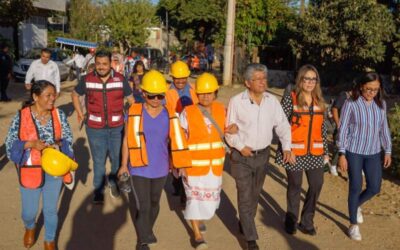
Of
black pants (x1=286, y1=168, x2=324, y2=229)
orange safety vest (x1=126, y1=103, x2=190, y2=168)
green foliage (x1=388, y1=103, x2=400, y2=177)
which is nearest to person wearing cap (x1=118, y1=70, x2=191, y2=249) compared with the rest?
orange safety vest (x1=126, y1=103, x2=190, y2=168)

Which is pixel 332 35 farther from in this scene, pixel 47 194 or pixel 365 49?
pixel 47 194

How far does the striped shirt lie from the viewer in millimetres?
4934

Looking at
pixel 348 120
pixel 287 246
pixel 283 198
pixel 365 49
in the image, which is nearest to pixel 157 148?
pixel 287 246

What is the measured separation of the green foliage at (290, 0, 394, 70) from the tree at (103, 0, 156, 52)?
77.7 feet

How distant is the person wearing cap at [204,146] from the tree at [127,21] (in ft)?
125

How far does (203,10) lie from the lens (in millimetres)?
45031

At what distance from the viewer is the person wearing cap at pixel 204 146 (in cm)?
447

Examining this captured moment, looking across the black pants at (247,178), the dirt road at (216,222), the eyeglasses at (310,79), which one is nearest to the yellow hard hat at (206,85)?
the black pants at (247,178)

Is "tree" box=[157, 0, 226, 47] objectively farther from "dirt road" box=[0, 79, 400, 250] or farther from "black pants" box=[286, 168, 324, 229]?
"black pants" box=[286, 168, 324, 229]

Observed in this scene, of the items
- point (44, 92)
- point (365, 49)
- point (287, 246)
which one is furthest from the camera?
point (365, 49)

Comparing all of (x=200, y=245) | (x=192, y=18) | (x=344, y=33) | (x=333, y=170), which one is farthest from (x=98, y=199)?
(x=192, y=18)

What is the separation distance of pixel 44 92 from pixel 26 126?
34 cm

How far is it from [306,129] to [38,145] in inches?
103

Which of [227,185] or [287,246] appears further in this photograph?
[227,185]
